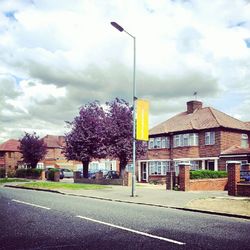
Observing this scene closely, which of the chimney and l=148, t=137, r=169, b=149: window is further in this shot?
the chimney

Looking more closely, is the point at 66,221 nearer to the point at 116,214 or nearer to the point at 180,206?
the point at 116,214

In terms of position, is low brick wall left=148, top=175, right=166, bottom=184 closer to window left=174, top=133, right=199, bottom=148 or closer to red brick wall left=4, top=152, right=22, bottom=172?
window left=174, top=133, right=199, bottom=148

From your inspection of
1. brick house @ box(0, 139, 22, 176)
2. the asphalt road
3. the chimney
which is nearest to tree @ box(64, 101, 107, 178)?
the chimney

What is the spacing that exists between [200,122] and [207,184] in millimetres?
15046

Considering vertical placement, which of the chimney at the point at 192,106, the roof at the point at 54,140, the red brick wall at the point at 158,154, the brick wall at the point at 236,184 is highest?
the chimney at the point at 192,106

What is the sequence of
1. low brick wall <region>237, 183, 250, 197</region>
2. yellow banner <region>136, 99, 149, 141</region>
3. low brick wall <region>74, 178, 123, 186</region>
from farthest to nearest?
low brick wall <region>74, 178, 123, 186</region> < yellow banner <region>136, 99, 149, 141</region> < low brick wall <region>237, 183, 250, 197</region>

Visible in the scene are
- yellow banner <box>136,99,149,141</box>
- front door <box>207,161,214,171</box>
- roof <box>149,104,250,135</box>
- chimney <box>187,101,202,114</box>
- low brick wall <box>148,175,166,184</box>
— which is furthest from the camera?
chimney <box>187,101,202,114</box>

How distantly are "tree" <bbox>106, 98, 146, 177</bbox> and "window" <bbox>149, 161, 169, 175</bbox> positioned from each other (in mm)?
7276

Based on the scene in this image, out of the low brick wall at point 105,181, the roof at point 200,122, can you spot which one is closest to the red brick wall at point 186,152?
the roof at point 200,122

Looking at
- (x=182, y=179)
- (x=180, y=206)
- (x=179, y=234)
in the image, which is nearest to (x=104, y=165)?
(x=182, y=179)

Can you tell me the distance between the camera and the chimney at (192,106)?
44688 millimetres

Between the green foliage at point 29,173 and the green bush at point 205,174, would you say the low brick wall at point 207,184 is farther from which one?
the green foliage at point 29,173

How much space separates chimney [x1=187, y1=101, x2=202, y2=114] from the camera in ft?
147

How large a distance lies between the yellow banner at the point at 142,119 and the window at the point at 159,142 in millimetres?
22310
